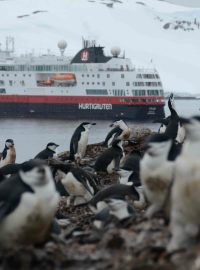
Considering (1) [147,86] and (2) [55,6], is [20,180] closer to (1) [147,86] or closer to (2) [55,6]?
(1) [147,86]

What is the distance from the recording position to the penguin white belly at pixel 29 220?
5203 millimetres

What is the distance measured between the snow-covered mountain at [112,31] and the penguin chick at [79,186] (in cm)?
12385

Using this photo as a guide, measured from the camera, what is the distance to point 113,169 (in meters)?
12.0

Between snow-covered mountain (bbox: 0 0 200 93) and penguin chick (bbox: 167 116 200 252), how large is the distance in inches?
5075

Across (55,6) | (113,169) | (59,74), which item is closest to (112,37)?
(55,6)

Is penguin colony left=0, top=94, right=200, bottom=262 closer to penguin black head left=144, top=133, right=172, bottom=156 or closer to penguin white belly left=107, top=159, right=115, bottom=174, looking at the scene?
penguin black head left=144, top=133, right=172, bottom=156

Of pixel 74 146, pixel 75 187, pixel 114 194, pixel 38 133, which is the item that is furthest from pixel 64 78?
pixel 114 194

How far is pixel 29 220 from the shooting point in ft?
17.2

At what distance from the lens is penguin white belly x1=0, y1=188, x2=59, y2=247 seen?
520cm

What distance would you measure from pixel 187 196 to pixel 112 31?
165447 mm

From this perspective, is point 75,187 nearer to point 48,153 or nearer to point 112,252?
point 48,153

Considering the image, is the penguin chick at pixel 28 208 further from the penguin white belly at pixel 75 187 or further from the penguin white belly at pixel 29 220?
the penguin white belly at pixel 75 187

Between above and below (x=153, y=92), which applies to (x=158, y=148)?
above

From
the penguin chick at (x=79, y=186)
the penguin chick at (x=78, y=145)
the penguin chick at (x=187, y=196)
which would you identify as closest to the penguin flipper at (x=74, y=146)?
the penguin chick at (x=78, y=145)
